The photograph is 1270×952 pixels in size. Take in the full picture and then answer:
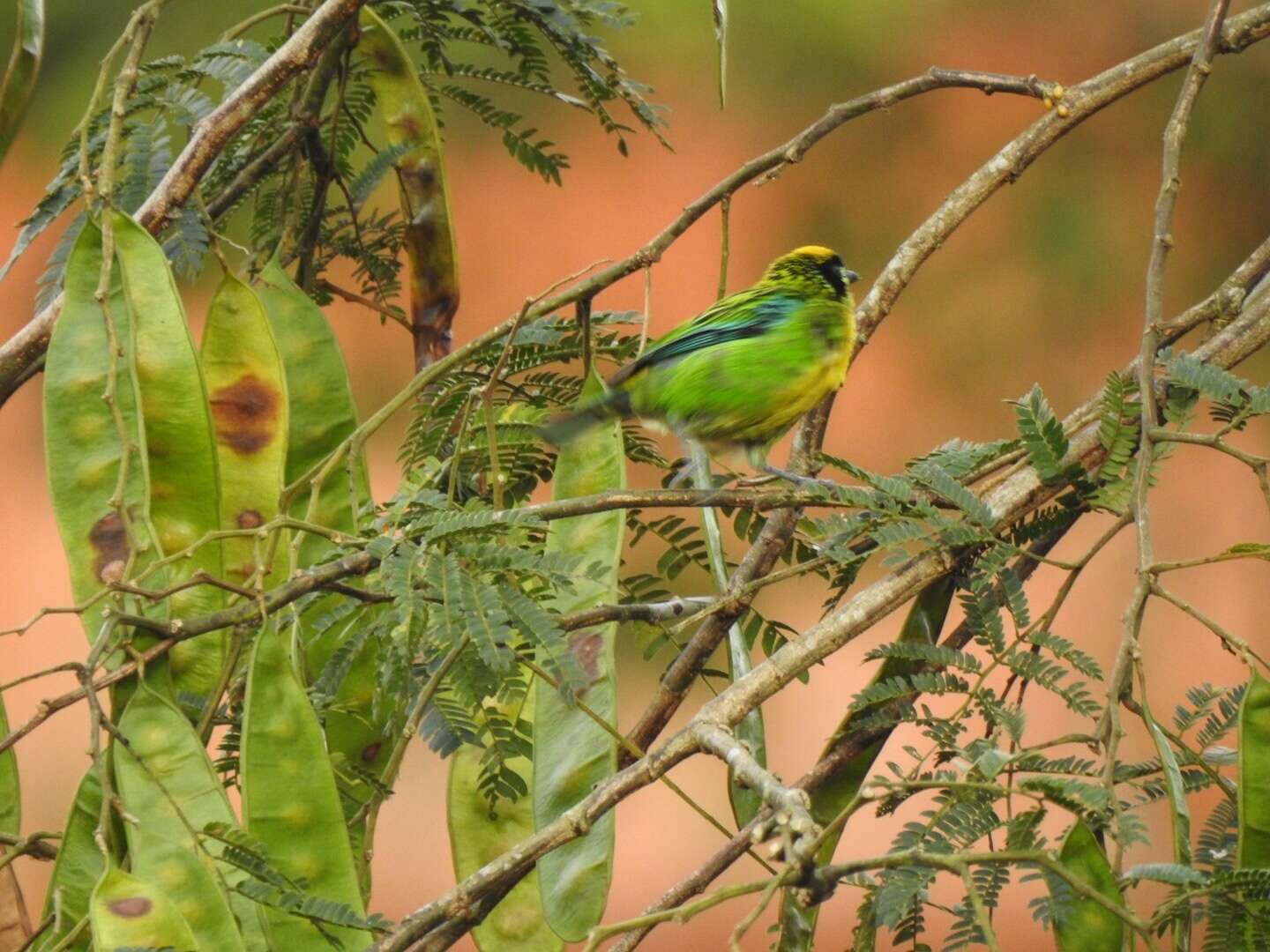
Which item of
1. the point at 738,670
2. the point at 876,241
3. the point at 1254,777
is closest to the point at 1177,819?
the point at 1254,777

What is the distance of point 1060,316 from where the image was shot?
8.36ft

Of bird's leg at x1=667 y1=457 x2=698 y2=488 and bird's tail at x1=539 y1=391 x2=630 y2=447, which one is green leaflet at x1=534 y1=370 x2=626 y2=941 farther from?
bird's leg at x1=667 y1=457 x2=698 y2=488

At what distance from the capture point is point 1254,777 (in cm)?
76

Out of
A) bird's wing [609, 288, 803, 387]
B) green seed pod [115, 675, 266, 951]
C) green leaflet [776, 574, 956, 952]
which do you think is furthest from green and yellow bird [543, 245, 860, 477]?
green seed pod [115, 675, 266, 951]

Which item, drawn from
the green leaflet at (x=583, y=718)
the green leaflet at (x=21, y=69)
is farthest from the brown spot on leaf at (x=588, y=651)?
the green leaflet at (x=21, y=69)

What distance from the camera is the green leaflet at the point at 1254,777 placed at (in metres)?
0.74

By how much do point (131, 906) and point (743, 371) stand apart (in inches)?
23.8

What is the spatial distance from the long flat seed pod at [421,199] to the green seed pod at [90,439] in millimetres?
330

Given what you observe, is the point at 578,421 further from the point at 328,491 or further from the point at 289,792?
the point at 289,792

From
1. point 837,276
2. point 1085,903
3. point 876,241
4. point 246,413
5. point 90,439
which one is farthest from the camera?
point 876,241

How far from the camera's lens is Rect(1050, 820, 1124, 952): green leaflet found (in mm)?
712

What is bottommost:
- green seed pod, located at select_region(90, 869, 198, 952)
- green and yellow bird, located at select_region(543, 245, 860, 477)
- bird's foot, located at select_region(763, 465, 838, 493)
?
green seed pod, located at select_region(90, 869, 198, 952)

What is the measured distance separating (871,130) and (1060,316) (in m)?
0.48

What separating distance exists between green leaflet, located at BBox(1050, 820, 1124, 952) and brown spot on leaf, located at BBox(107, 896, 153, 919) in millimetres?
460
